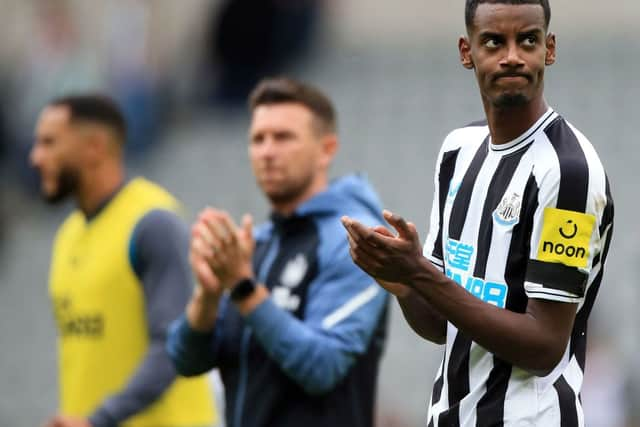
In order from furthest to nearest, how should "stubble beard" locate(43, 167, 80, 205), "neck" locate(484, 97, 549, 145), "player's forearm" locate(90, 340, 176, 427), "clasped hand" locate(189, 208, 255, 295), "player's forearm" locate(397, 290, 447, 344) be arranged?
1. "stubble beard" locate(43, 167, 80, 205)
2. "player's forearm" locate(90, 340, 176, 427)
3. "clasped hand" locate(189, 208, 255, 295)
4. "player's forearm" locate(397, 290, 447, 344)
5. "neck" locate(484, 97, 549, 145)

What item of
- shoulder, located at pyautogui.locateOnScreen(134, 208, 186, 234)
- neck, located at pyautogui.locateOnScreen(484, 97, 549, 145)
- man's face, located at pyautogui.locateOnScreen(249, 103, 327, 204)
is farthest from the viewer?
shoulder, located at pyautogui.locateOnScreen(134, 208, 186, 234)

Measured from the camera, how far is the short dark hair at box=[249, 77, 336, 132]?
17.5 feet

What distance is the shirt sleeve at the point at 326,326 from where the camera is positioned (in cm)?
471

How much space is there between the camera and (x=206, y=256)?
486 centimetres

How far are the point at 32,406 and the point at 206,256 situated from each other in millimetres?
7622

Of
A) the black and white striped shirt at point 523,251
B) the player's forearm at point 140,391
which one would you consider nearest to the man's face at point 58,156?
the player's forearm at point 140,391

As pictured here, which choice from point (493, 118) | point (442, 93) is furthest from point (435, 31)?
point (493, 118)

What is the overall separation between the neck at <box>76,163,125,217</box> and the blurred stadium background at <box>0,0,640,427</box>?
195 inches

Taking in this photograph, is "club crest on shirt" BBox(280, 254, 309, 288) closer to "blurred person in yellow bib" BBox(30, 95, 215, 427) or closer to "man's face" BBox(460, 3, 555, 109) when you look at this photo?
"blurred person in yellow bib" BBox(30, 95, 215, 427)

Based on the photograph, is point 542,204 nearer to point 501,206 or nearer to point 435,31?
point 501,206

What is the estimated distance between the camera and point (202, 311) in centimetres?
492

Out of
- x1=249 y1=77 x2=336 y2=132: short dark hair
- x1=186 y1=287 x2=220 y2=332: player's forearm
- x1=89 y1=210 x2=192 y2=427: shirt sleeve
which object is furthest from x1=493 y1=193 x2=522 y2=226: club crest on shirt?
x1=89 y1=210 x2=192 y2=427: shirt sleeve

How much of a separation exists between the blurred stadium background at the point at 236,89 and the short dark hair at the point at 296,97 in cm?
549

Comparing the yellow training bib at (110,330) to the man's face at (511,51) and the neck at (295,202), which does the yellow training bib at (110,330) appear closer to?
the neck at (295,202)
